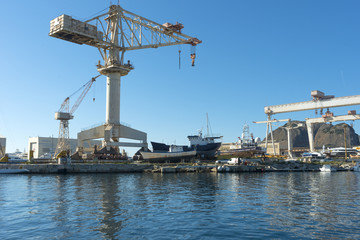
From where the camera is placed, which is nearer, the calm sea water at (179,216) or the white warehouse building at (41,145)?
the calm sea water at (179,216)

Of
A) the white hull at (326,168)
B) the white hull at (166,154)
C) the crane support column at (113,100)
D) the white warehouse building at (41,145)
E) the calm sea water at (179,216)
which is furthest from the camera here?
the white warehouse building at (41,145)

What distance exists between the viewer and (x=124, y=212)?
65.2 ft

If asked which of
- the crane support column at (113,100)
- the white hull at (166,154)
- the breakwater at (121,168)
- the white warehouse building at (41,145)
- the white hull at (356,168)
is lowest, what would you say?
the white hull at (356,168)

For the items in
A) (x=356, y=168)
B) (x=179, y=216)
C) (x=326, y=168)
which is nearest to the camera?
(x=179, y=216)

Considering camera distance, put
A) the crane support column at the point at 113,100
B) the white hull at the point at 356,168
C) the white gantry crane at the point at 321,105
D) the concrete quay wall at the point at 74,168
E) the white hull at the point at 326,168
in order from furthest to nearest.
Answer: the white gantry crane at the point at 321,105 → the crane support column at the point at 113,100 → the white hull at the point at 356,168 → the white hull at the point at 326,168 → the concrete quay wall at the point at 74,168

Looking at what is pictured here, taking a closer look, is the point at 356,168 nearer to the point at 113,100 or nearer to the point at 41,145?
the point at 113,100

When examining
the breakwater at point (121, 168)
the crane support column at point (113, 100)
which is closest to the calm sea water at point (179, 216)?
the breakwater at point (121, 168)

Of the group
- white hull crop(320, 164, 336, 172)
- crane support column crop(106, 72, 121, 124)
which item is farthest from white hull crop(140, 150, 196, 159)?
white hull crop(320, 164, 336, 172)

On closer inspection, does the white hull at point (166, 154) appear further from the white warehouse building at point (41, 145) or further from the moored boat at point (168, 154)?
the white warehouse building at point (41, 145)

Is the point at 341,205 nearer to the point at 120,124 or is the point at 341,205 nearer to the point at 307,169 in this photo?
the point at 307,169

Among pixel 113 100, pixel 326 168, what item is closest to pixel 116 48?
pixel 113 100

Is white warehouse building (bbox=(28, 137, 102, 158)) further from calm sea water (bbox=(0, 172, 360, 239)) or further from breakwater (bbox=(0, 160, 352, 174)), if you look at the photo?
calm sea water (bbox=(0, 172, 360, 239))

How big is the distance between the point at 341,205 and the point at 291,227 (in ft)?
29.6

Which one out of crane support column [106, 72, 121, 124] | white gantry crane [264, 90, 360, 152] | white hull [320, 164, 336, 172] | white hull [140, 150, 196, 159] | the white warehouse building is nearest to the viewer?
white hull [320, 164, 336, 172]
